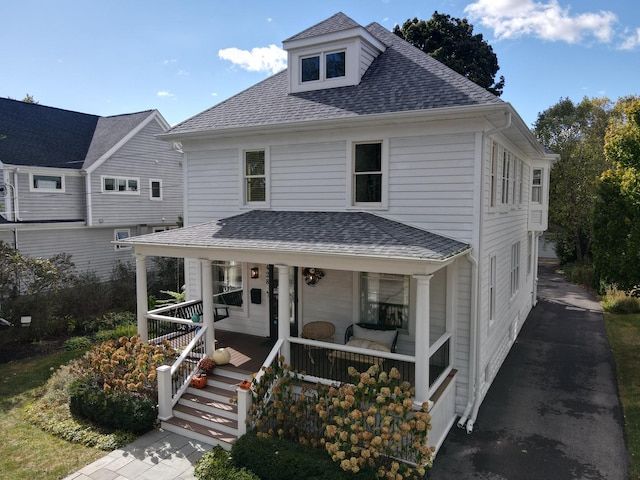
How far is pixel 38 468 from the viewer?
736cm

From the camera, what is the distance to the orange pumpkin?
9.24 m

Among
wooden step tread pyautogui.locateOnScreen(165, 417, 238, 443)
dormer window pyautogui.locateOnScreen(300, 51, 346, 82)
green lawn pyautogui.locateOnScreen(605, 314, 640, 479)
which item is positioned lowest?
green lawn pyautogui.locateOnScreen(605, 314, 640, 479)

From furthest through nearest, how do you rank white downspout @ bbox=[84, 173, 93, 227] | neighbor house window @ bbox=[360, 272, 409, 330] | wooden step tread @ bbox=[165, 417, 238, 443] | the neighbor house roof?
white downspout @ bbox=[84, 173, 93, 227] < the neighbor house roof < neighbor house window @ bbox=[360, 272, 409, 330] < wooden step tread @ bbox=[165, 417, 238, 443]

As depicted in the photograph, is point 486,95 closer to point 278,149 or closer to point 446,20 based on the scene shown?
point 278,149

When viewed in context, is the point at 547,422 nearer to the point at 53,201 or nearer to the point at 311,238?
the point at 311,238

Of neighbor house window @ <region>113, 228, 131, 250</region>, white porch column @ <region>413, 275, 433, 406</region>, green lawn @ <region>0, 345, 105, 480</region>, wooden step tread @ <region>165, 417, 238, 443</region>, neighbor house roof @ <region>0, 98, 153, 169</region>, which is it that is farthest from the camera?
neighbor house window @ <region>113, 228, 131, 250</region>

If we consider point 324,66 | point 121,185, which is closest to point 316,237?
point 324,66

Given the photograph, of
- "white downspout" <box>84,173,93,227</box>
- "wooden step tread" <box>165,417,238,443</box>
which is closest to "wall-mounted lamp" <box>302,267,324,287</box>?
"wooden step tread" <box>165,417,238,443</box>

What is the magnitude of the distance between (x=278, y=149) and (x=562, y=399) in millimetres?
9167

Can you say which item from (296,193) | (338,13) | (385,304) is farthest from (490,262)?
(338,13)

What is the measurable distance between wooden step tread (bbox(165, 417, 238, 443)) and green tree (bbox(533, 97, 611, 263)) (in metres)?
24.3

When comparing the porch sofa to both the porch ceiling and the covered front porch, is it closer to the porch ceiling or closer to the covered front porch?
the covered front porch

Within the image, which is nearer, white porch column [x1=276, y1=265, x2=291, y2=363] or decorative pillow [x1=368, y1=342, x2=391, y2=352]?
white porch column [x1=276, y1=265, x2=291, y2=363]

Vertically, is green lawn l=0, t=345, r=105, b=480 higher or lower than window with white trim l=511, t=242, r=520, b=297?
lower
